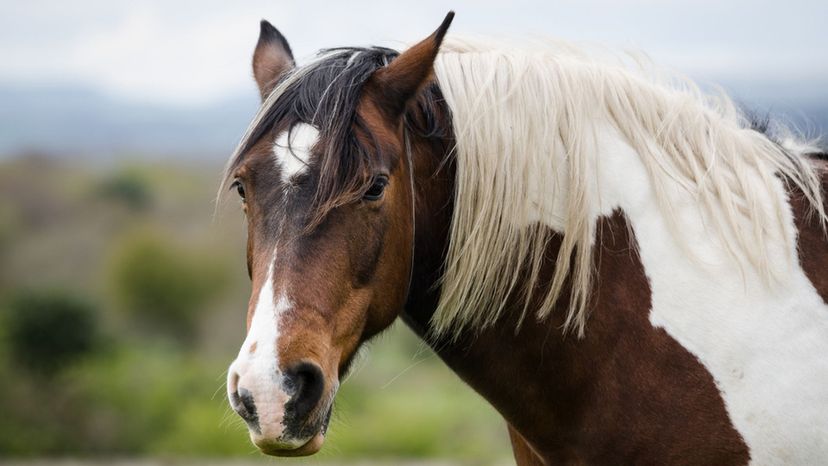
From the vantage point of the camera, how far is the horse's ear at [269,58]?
2896 millimetres

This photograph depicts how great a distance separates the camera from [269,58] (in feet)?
9.85

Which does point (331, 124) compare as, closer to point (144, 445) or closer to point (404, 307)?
point (404, 307)

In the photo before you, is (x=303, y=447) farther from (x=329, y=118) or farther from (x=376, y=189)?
(x=329, y=118)

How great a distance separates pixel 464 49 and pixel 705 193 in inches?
38.1

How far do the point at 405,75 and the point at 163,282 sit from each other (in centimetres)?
2820

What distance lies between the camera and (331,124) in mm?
2412

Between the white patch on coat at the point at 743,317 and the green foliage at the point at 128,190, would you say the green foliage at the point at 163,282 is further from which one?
the white patch on coat at the point at 743,317

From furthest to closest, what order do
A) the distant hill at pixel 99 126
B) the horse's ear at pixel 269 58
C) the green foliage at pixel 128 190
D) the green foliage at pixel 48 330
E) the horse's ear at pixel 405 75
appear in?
the distant hill at pixel 99 126 < the green foliage at pixel 128 190 < the green foliage at pixel 48 330 < the horse's ear at pixel 269 58 < the horse's ear at pixel 405 75

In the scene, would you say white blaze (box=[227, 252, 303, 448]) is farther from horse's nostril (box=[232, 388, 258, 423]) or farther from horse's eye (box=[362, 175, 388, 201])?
horse's eye (box=[362, 175, 388, 201])

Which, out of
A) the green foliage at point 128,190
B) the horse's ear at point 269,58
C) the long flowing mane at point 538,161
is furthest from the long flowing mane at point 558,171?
the green foliage at point 128,190

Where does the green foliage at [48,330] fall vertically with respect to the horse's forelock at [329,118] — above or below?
below

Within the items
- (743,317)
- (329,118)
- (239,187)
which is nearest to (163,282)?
(239,187)

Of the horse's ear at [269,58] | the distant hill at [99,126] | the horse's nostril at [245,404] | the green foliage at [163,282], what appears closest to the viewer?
the horse's nostril at [245,404]

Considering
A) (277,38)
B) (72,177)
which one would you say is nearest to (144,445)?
(277,38)
